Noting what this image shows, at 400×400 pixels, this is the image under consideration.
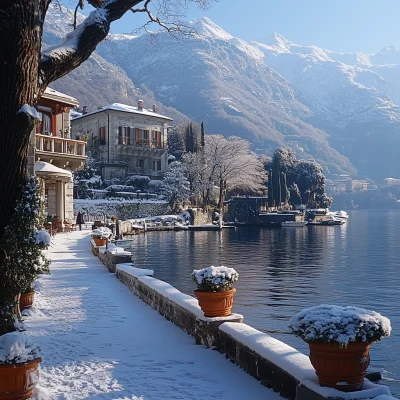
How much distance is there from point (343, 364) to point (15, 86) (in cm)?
377

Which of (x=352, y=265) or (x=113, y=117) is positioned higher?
(x=113, y=117)

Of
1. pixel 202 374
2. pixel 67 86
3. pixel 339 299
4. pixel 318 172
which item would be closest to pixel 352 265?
pixel 339 299

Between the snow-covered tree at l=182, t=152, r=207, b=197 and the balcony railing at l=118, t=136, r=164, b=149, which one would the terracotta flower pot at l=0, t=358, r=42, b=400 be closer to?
the balcony railing at l=118, t=136, r=164, b=149

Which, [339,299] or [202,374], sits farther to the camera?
[339,299]

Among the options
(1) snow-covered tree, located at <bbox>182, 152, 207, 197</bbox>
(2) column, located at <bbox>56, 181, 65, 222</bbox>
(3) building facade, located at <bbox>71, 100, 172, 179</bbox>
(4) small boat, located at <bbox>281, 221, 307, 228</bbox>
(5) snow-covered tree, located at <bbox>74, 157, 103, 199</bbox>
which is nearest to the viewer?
(2) column, located at <bbox>56, 181, 65, 222</bbox>

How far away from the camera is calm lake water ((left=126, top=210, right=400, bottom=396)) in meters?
12.7

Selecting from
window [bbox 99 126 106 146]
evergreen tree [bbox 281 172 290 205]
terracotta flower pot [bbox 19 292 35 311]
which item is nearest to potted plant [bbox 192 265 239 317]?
terracotta flower pot [bbox 19 292 35 311]

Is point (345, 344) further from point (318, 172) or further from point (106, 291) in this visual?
point (318, 172)

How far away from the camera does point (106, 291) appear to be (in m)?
12.0

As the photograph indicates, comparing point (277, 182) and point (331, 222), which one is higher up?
point (277, 182)

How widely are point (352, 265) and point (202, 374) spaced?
832 inches

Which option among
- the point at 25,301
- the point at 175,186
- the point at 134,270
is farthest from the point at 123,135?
the point at 25,301

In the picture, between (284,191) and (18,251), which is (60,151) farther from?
(284,191)

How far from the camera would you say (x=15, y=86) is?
480 centimetres
